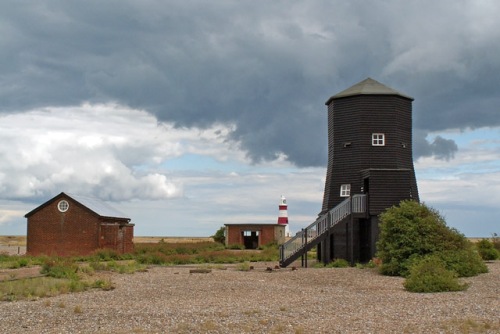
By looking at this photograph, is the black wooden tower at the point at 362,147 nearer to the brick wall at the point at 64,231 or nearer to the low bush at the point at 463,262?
the low bush at the point at 463,262

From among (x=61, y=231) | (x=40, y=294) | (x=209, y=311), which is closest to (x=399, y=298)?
(x=209, y=311)

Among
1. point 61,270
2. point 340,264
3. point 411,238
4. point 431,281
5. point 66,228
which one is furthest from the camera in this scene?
point 66,228

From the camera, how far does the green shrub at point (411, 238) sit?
91.8ft

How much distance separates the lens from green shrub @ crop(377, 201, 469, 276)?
1101 inches

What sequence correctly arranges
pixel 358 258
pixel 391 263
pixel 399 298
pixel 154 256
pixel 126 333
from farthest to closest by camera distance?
1. pixel 154 256
2. pixel 358 258
3. pixel 391 263
4. pixel 399 298
5. pixel 126 333

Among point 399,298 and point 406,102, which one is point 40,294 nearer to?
point 399,298

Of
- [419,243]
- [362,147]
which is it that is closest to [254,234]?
[362,147]

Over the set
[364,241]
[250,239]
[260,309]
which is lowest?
[260,309]

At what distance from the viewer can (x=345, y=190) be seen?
37812 millimetres

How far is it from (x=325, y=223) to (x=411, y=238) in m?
7.73

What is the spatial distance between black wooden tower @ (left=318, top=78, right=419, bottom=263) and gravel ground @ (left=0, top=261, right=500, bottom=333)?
10.9m

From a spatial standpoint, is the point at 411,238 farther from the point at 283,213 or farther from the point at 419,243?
the point at 283,213

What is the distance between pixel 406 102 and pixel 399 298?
67.6 feet

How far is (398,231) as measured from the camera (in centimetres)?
2877
